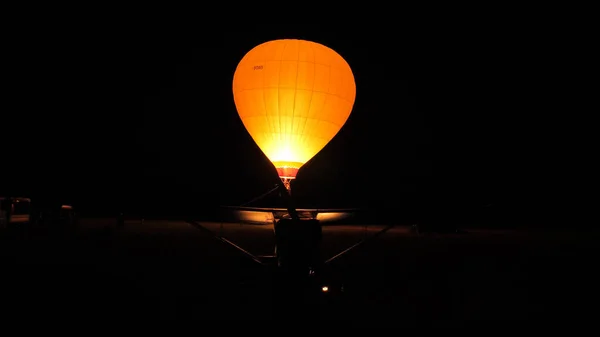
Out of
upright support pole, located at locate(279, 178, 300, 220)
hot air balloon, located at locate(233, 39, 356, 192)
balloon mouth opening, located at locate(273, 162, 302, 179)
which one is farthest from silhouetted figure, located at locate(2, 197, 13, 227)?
upright support pole, located at locate(279, 178, 300, 220)

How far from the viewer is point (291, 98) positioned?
1260 cm

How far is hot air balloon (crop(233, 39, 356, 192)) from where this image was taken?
41.5 feet

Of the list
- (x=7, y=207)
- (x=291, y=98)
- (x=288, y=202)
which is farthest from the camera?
(x=7, y=207)

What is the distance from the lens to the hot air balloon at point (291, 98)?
41.5ft

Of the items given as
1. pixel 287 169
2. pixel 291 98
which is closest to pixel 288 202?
pixel 287 169

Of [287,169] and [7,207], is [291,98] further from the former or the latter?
Result: [7,207]

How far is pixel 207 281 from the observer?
8.88m

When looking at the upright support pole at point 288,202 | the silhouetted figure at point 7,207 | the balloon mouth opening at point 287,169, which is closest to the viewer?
the upright support pole at point 288,202

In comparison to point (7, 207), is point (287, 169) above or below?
below

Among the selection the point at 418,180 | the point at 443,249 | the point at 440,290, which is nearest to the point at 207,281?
the point at 440,290

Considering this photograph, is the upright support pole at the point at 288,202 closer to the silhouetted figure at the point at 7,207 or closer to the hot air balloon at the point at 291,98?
the hot air balloon at the point at 291,98

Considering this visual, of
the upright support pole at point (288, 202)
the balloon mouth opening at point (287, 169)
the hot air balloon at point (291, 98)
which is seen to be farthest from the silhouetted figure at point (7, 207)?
the upright support pole at point (288, 202)

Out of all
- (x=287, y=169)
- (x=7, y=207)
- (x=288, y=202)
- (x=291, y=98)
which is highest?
(x=291, y=98)

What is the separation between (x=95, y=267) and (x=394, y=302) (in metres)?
7.15
